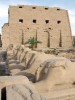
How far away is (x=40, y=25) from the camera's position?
29.5 meters

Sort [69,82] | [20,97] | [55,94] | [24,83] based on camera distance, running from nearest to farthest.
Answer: [20,97] < [24,83] < [55,94] < [69,82]

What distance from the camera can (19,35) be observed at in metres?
28.9

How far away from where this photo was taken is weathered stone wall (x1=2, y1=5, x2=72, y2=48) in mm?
28719

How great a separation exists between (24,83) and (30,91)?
396mm

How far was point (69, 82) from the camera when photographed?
4.88 m

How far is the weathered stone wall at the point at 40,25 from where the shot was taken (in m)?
28.7

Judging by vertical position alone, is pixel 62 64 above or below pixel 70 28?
below

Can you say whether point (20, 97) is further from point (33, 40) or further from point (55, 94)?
point (33, 40)

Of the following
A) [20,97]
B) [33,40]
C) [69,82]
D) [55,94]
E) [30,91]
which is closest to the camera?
[20,97]

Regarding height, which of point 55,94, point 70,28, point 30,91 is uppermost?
point 70,28

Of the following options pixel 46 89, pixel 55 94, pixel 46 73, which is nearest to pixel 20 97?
pixel 55 94

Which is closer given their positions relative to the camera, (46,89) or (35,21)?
(46,89)

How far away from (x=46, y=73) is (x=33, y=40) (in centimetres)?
2211

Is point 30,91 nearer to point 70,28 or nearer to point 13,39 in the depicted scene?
point 13,39
